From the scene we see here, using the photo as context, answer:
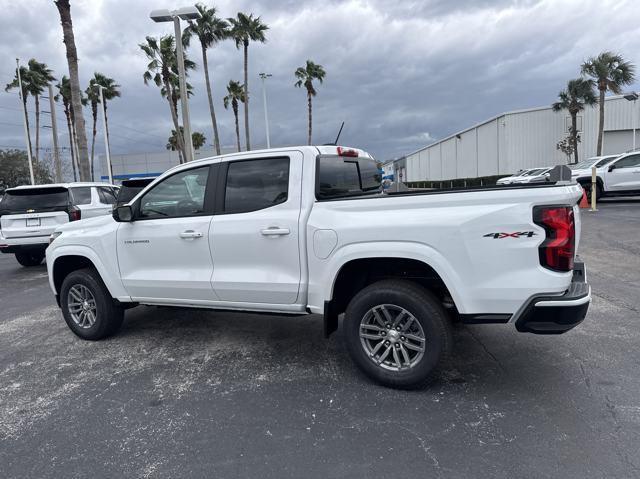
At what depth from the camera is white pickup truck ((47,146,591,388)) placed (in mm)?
3037

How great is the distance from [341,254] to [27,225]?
849cm

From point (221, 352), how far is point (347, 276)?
5.30ft

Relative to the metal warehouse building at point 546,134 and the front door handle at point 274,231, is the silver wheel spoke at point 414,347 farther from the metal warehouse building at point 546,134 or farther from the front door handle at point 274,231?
the metal warehouse building at point 546,134

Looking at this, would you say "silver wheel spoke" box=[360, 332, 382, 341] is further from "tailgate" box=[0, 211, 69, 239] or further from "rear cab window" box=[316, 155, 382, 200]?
"tailgate" box=[0, 211, 69, 239]

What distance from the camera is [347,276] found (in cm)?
383

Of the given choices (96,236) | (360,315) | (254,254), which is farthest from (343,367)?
(96,236)

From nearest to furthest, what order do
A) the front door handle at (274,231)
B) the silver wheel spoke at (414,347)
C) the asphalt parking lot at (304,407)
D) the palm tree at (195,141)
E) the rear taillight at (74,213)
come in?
the asphalt parking lot at (304,407) < the silver wheel spoke at (414,347) < the front door handle at (274,231) < the rear taillight at (74,213) < the palm tree at (195,141)

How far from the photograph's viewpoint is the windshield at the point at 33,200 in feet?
31.0

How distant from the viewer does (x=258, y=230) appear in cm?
389

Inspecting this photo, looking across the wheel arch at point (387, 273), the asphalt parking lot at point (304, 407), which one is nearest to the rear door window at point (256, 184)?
the wheel arch at point (387, 273)

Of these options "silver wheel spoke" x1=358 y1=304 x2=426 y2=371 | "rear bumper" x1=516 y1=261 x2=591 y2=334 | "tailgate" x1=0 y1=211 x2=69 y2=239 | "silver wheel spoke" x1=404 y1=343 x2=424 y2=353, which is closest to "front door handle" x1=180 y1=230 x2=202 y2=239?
"silver wheel spoke" x1=358 y1=304 x2=426 y2=371

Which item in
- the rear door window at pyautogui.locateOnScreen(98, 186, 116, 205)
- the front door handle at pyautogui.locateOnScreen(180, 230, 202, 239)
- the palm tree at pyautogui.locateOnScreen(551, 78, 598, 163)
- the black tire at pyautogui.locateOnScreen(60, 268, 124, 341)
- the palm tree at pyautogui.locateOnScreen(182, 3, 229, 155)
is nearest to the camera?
the front door handle at pyautogui.locateOnScreen(180, 230, 202, 239)

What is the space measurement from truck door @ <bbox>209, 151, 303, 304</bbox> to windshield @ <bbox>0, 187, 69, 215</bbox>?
7032 mm

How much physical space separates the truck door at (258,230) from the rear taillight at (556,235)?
5.84ft
